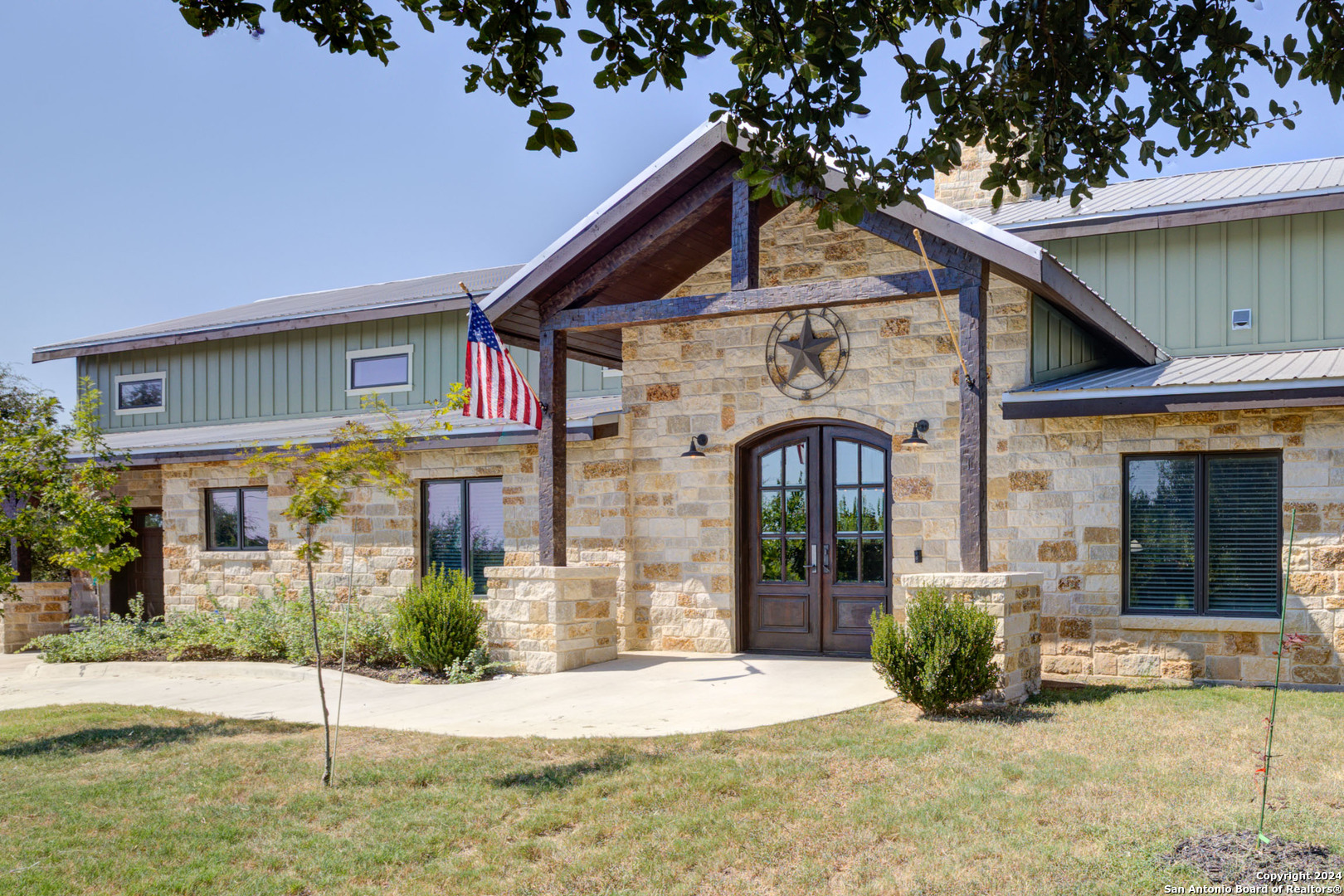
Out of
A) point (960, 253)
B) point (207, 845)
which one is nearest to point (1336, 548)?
point (960, 253)

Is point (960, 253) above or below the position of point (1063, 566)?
above

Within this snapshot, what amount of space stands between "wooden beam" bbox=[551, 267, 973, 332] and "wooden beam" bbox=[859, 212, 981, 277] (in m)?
0.09

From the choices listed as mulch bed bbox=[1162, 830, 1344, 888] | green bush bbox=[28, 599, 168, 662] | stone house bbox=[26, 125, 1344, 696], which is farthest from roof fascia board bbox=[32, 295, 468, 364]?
mulch bed bbox=[1162, 830, 1344, 888]

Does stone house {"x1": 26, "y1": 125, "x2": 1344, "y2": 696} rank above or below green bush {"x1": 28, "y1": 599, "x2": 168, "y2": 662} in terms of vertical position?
above

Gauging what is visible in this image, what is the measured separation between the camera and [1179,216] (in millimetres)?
12070

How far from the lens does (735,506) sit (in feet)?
37.4

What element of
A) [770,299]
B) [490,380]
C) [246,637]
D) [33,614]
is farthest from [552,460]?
[33,614]

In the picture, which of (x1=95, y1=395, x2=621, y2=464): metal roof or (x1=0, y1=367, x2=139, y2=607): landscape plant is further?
(x1=95, y1=395, x2=621, y2=464): metal roof

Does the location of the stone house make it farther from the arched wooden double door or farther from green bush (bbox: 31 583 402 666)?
green bush (bbox: 31 583 402 666)

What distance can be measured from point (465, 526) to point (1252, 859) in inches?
394

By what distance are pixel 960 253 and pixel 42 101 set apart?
25465 millimetres

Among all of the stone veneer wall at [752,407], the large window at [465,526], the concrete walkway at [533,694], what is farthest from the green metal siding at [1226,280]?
the large window at [465,526]

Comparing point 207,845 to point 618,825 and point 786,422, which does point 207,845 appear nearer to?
point 618,825

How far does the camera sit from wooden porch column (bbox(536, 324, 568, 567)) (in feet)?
33.8
